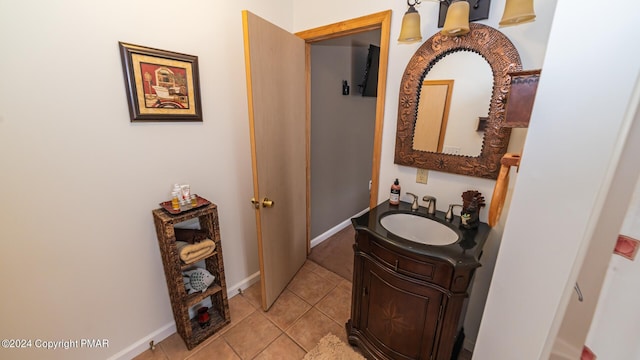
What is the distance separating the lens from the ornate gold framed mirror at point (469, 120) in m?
1.15

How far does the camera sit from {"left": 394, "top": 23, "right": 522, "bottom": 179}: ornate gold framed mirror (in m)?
1.15

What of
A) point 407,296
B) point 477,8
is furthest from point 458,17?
point 407,296

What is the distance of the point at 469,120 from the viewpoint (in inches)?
51.6

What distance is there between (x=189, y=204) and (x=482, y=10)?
1.87 m

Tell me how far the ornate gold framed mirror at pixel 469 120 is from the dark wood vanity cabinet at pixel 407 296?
40 centimetres

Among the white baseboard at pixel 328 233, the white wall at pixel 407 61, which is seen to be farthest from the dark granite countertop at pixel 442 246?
the white baseboard at pixel 328 233

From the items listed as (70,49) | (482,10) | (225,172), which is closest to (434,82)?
(482,10)

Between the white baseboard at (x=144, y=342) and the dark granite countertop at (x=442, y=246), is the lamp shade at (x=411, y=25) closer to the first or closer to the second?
the dark granite countertop at (x=442, y=246)

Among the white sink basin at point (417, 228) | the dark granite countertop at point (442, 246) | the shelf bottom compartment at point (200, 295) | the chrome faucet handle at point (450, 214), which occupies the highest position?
the chrome faucet handle at point (450, 214)

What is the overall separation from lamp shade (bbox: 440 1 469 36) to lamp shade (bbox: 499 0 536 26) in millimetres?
185

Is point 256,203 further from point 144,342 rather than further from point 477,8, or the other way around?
point 477,8

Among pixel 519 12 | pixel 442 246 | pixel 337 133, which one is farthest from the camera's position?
pixel 337 133

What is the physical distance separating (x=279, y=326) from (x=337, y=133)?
1879mm

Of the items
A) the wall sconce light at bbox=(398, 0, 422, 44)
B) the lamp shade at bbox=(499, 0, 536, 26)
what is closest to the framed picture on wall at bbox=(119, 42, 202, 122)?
the wall sconce light at bbox=(398, 0, 422, 44)
